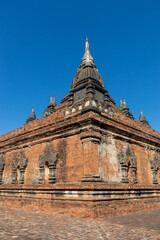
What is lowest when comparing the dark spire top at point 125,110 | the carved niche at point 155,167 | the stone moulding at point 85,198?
the stone moulding at point 85,198

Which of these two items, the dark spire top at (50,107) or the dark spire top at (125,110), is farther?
the dark spire top at (125,110)

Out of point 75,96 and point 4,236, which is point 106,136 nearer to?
point 75,96

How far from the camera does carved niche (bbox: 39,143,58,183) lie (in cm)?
1066

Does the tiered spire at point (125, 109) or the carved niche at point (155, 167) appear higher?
the tiered spire at point (125, 109)

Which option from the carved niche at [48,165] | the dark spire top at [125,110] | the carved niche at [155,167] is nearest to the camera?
the carved niche at [48,165]

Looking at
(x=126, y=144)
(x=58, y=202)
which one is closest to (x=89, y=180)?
(x=58, y=202)

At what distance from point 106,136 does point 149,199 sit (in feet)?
15.7

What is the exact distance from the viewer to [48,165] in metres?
11.4

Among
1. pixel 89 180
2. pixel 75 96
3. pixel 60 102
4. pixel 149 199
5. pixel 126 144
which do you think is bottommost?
pixel 149 199

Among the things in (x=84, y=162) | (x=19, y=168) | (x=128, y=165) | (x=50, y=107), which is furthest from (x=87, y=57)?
(x=50, y=107)

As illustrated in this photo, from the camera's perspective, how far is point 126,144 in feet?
39.0

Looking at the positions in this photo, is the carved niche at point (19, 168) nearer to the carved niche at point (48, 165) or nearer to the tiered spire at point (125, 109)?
the carved niche at point (48, 165)

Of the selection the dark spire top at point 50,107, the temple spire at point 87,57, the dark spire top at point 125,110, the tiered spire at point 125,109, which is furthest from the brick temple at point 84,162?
the dark spire top at point 125,110

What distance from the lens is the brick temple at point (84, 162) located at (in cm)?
885
